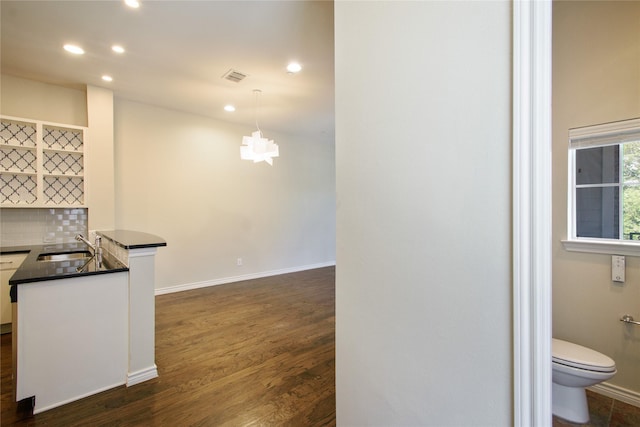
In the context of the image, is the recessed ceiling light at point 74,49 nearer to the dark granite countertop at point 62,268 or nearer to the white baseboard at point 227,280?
the dark granite countertop at point 62,268

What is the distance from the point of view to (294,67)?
121 inches

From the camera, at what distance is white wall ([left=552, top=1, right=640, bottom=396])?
184 centimetres

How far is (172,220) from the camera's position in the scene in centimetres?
446

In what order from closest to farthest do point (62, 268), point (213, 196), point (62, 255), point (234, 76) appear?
point (62, 268), point (62, 255), point (234, 76), point (213, 196)

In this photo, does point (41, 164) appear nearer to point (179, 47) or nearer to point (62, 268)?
point (62, 268)

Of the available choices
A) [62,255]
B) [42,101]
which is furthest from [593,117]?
[42,101]

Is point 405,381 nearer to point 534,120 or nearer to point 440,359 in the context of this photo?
point 440,359

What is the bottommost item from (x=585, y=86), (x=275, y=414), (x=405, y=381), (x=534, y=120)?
(x=275, y=414)

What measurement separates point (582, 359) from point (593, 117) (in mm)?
1617

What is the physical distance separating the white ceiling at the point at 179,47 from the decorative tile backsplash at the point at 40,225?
161cm

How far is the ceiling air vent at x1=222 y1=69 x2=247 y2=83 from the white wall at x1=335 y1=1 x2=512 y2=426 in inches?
83.3

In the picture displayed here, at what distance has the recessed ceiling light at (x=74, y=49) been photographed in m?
2.68

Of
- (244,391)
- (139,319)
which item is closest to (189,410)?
(244,391)

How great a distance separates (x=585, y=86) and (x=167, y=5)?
3.11m
